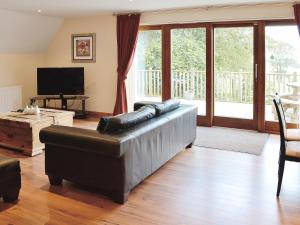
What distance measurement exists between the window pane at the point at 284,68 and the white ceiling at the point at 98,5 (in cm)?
62

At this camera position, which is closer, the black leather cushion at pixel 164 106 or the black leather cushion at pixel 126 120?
the black leather cushion at pixel 126 120

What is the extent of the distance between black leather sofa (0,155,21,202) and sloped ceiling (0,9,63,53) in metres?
4.09

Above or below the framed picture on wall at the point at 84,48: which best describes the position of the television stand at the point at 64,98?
below

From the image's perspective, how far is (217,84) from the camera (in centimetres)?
642

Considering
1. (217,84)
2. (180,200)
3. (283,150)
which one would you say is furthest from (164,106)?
(217,84)

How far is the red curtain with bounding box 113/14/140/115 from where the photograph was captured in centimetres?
667

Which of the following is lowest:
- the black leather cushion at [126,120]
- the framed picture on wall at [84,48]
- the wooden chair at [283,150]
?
the wooden chair at [283,150]

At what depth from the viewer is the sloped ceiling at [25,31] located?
6.52 metres

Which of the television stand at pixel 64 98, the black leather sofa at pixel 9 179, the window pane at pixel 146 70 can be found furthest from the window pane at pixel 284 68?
the black leather sofa at pixel 9 179

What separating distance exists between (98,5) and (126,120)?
3324 millimetres

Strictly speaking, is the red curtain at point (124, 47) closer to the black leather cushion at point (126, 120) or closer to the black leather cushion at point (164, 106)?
the black leather cushion at point (164, 106)

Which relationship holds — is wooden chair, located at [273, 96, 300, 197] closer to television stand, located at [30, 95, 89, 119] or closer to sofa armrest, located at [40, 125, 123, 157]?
sofa armrest, located at [40, 125, 123, 157]

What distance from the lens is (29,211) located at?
118 inches

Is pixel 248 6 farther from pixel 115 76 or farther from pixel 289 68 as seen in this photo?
pixel 115 76
